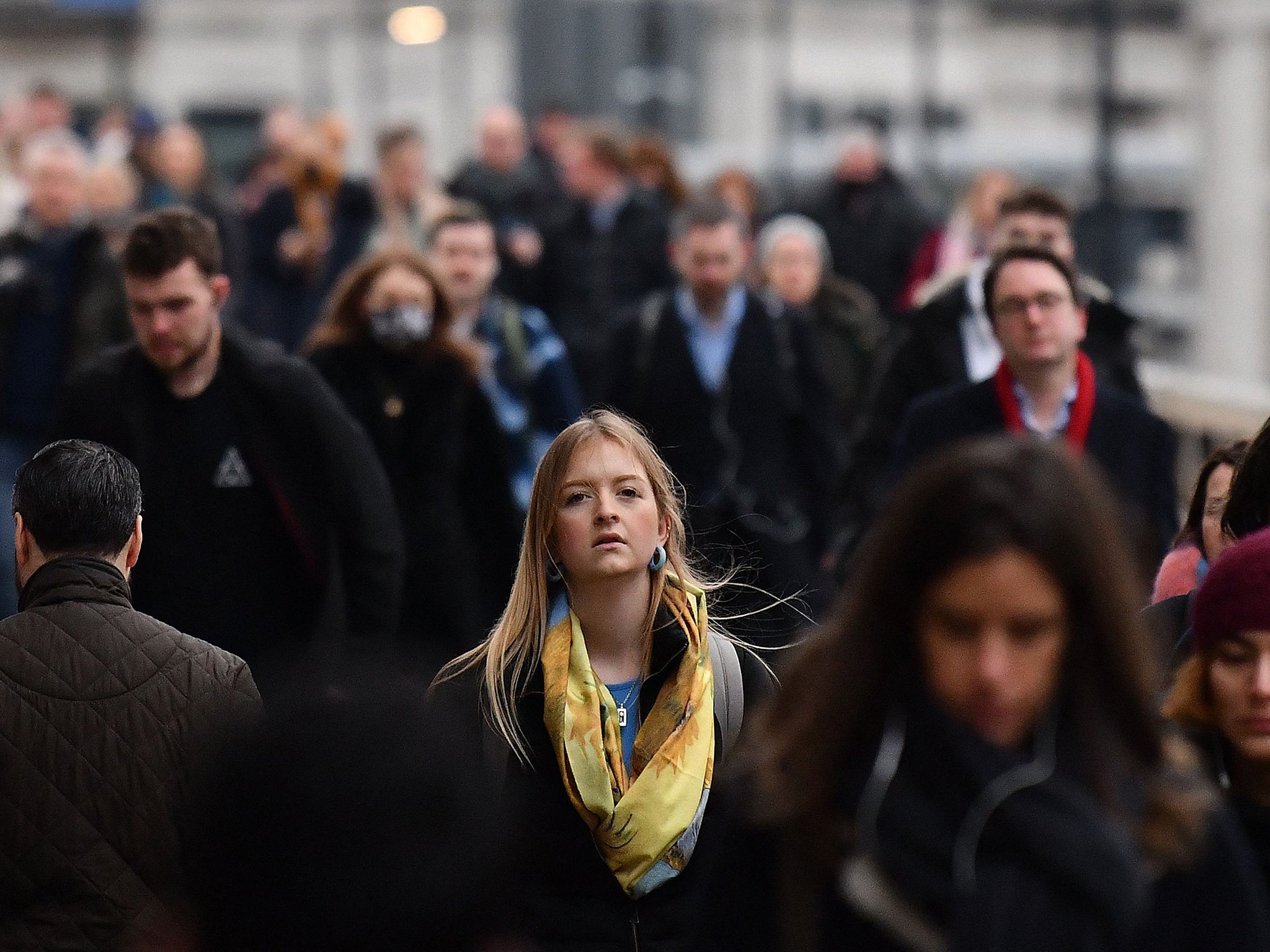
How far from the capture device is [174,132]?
1485cm

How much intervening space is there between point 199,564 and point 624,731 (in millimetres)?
2122

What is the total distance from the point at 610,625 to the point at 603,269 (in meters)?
9.00

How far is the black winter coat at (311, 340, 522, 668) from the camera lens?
24.6 ft

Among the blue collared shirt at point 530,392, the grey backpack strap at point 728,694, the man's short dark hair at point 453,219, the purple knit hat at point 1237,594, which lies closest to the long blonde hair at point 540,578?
the grey backpack strap at point 728,694

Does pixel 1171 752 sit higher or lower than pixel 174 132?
lower

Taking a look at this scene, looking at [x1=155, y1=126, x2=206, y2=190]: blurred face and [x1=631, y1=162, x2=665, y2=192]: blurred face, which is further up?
[x1=155, y1=126, x2=206, y2=190]: blurred face

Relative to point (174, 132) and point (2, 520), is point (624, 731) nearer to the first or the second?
point (2, 520)

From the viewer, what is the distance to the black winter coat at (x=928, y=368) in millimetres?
7656

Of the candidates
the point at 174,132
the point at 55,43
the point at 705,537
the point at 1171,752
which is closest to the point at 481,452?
the point at 705,537

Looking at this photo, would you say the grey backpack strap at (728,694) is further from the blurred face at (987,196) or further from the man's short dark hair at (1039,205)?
the blurred face at (987,196)

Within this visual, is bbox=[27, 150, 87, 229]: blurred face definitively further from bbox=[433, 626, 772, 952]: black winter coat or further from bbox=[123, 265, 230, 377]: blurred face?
bbox=[433, 626, 772, 952]: black winter coat

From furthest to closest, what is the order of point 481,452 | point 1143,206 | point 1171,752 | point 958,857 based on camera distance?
point 1143,206 < point 481,452 < point 1171,752 < point 958,857

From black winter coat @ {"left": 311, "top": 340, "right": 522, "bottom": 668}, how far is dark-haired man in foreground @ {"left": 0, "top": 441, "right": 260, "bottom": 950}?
10.5ft

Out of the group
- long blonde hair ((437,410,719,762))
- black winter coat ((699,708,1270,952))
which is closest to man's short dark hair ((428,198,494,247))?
long blonde hair ((437,410,719,762))
